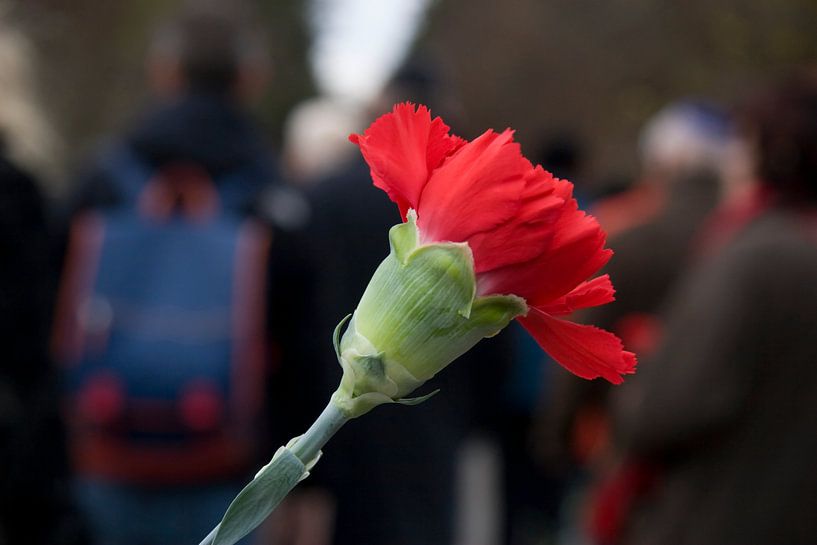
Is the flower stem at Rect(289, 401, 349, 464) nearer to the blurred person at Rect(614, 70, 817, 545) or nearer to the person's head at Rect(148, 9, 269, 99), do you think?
the blurred person at Rect(614, 70, 817, 545)

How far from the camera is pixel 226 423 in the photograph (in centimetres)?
294

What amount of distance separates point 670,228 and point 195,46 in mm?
1503

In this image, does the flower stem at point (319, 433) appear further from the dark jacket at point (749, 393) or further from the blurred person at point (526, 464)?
the blurred person at point (526, 464)

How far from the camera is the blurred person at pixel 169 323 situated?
2.91 m

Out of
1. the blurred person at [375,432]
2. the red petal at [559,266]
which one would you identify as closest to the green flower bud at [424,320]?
the red petal at [559,266]

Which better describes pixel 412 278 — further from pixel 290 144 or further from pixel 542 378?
pixel 290 144

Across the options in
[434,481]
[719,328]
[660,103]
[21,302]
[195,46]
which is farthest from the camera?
[660,103]

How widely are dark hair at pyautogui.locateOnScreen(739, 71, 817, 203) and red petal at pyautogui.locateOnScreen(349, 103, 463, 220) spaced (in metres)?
2.03

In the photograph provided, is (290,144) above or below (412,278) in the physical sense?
above

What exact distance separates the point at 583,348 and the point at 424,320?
10 centimetres

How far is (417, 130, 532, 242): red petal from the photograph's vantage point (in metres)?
0.76

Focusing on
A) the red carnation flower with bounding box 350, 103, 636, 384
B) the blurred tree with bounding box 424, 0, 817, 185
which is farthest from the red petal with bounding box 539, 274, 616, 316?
the blurred tree with bounding box 424, 0, 817, 185

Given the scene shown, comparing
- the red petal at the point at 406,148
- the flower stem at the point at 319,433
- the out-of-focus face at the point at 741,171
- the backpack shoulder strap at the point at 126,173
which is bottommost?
the out-of-focus face at the point at 741,171

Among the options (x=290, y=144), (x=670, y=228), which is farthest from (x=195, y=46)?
(x=290, y=144)
